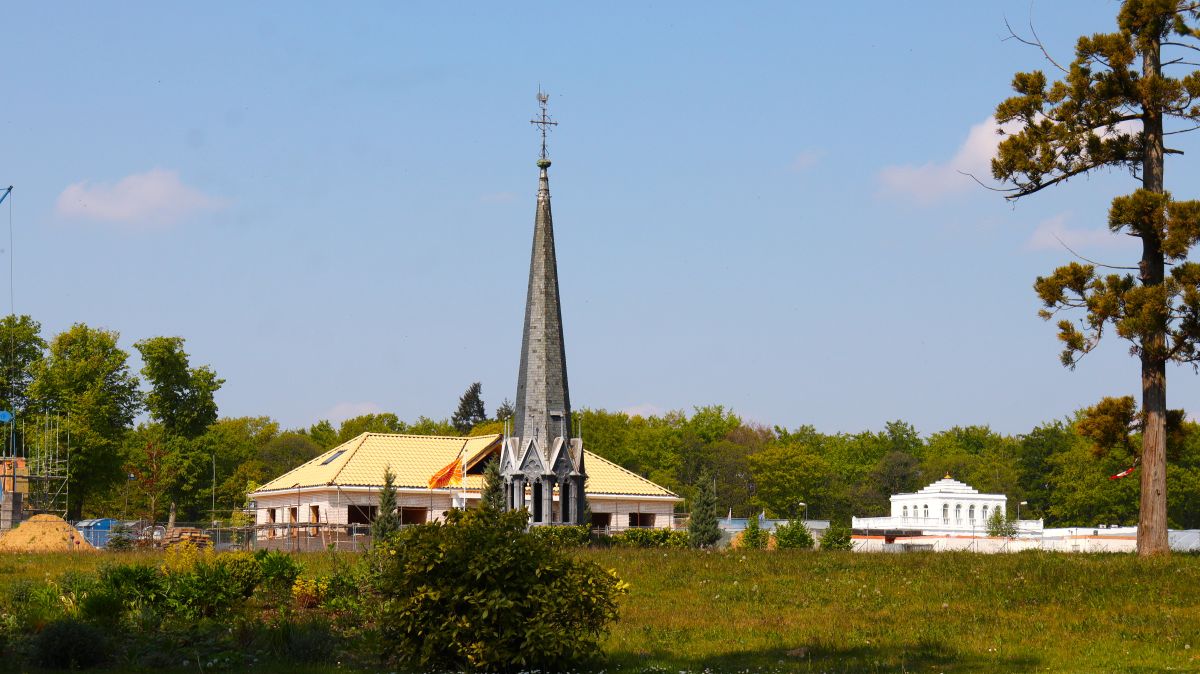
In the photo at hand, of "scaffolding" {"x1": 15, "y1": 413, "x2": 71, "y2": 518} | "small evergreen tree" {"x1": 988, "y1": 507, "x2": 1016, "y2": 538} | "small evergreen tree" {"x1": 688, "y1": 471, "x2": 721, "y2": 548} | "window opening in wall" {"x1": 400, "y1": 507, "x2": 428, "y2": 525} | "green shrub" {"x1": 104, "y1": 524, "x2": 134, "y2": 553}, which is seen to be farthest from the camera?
"small evergreen tree" {"x1": 988, "y1": 507, "x2": 1016, "y2": 538}

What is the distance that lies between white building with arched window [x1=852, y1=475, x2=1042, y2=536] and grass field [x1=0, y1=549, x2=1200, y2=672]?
228 feet

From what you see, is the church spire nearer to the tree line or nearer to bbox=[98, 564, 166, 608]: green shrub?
the tree line

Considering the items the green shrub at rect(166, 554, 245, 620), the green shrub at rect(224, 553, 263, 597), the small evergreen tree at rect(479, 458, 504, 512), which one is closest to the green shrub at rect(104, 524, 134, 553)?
the small evergreen tree at rect(479, 458, 504, 512)

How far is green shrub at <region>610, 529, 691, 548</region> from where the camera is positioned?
4638 cm

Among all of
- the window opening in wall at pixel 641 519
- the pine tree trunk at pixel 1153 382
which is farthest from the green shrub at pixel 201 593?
the window opening in wall at pixel 641 519

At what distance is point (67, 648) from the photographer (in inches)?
630

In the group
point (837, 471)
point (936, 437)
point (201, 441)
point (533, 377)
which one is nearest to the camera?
point (533, 377)

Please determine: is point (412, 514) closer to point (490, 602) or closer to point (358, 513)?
point (358, 513)

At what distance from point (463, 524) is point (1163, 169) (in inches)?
750

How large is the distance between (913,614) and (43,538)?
30.2 m

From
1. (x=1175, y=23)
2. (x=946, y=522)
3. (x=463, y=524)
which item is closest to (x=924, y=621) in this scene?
(x=463, y=524)

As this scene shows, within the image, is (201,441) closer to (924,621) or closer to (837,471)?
(924,621)

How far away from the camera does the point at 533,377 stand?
5325 cm

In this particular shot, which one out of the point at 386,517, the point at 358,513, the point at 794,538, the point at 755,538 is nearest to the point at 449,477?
the point at 358,513
